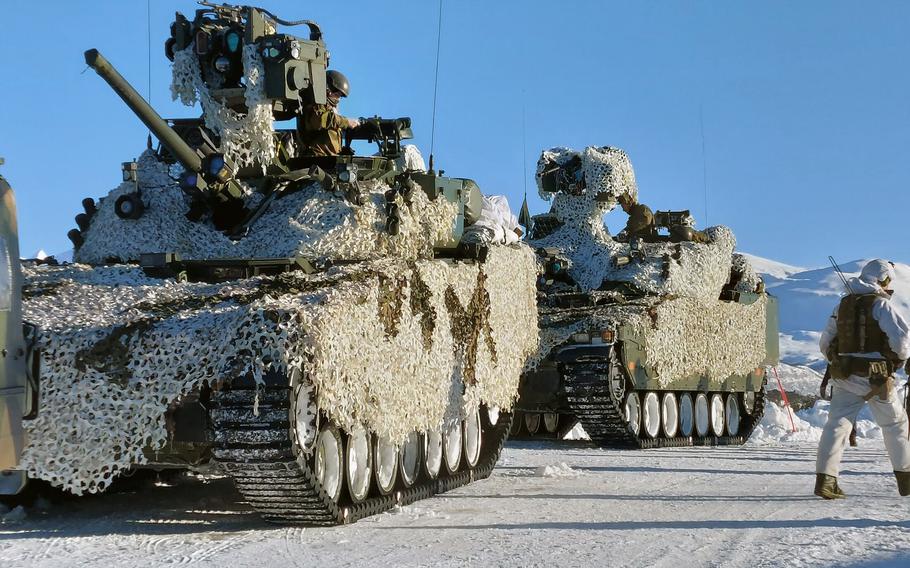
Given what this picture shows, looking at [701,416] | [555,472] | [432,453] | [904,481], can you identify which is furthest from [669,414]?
[904,481]

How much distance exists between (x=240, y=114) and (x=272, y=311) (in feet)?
12.4

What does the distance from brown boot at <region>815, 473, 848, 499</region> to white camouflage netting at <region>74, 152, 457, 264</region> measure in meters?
3.96

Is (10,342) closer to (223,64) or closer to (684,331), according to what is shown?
(223,64)

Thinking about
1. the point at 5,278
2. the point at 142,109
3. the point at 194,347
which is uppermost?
the point at 142,109

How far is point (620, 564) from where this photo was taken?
7.14 metres

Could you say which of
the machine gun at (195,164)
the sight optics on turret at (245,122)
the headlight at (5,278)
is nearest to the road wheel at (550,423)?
the sight optics on turret at (245,122)

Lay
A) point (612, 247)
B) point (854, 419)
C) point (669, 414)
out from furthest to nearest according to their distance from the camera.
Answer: point (612, 247) → point (669, 414) → point (854, 419)

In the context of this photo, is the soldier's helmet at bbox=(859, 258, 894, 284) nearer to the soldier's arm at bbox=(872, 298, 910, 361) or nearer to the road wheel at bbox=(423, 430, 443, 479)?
the soldier's arm at bbox=(872, 298, 910, 361)

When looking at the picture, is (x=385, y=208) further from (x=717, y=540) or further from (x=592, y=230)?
(x=592, y=230)

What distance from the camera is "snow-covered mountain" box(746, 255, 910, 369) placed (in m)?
57.6

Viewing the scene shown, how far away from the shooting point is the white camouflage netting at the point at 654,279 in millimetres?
17312

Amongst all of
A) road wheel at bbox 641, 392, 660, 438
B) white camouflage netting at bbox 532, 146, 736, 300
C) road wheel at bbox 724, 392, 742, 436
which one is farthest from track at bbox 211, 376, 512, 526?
road wheel at bbox 724, 392, 742, 436

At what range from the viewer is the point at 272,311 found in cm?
798

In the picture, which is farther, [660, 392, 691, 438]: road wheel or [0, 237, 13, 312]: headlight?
[660, 392, 691, 438]: road wheel
